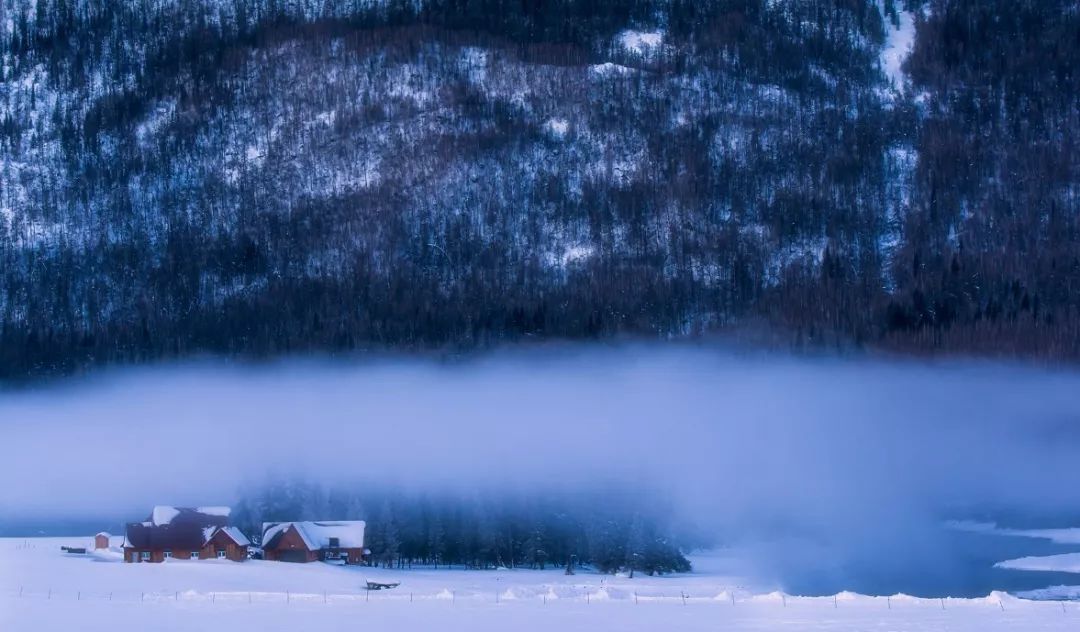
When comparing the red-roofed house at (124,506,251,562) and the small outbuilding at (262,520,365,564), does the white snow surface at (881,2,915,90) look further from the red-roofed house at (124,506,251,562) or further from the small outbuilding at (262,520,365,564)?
the red-roofed house at (124,506,251,562)

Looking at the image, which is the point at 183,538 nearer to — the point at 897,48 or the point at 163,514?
the point at 163,514

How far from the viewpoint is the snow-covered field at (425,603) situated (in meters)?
31.2

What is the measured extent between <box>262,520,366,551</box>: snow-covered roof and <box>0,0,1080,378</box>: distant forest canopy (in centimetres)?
1359

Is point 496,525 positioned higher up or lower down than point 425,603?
higher up

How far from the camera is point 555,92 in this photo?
60.8 m

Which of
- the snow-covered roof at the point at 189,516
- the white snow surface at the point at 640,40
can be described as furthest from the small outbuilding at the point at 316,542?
the white snow surface at the point at 640,40

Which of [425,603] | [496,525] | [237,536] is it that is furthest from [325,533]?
[425,603]

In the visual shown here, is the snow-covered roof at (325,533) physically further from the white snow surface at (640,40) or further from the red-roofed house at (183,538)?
the white snow surface at (640,40)

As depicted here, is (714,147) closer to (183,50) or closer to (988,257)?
(988,257)

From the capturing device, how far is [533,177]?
57938 mm

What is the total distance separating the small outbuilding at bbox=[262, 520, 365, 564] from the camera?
137 ft

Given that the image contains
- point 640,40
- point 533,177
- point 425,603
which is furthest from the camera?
point 640,40

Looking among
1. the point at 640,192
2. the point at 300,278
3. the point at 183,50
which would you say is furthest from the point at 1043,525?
the point at 183,50

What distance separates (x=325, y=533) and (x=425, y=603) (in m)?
8.34
